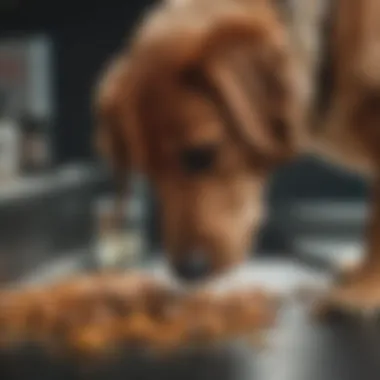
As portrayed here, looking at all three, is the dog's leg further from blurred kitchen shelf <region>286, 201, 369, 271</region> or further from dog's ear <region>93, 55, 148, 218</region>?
dog's ear <region>93, 55, 148, 218</region>

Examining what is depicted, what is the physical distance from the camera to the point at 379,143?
66cm

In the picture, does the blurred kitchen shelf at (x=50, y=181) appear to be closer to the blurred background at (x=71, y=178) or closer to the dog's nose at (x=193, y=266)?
the blurred background at (x=71, y=178)

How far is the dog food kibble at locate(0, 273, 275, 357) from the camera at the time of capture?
0.61 meters

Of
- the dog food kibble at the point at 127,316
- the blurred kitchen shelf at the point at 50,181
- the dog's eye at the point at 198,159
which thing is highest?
the dog's eye at the point at 198,159

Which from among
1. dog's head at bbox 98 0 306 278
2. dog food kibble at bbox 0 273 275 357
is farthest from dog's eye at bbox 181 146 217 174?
dog food kibble at bbox 0 273 275 357

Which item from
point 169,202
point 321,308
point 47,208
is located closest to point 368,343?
point 321,308

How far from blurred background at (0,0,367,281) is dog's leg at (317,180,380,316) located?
0.02 m

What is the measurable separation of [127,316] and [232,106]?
0.54 ft

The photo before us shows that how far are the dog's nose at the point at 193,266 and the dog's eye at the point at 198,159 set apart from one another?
6cm

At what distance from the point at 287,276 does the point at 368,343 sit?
0.42 feet

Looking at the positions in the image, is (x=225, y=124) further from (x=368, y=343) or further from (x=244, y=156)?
(x=368, y=343)

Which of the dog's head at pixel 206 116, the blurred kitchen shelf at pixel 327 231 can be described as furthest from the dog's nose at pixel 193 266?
the blurred kitchen shelf at pixel 327 231

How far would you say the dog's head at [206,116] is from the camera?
1.98 ft

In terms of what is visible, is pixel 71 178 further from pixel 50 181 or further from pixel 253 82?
pixel 253 82
